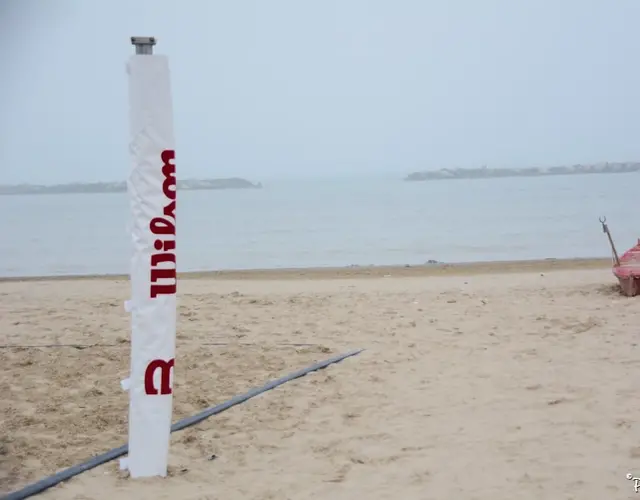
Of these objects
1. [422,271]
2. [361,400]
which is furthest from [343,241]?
[361,400]

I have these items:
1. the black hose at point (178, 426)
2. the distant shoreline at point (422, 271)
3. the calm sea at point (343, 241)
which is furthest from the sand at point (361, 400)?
the calm sea at point (343, 241)

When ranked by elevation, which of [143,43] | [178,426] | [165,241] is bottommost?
[178,426]

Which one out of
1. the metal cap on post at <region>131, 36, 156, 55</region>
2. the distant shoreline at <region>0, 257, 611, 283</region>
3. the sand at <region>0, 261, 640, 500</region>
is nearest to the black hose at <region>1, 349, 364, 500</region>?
the sand at <region>0, 261, 640, 500</region>

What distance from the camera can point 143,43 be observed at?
10.7 ft

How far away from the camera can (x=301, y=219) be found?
130ft

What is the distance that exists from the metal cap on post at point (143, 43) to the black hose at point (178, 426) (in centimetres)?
196

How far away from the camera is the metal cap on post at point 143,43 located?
3.26 m

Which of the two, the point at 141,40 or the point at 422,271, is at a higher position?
the point at 141,40

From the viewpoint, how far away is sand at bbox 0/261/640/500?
341 centimetres

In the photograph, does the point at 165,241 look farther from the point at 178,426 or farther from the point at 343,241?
the point at 343,241

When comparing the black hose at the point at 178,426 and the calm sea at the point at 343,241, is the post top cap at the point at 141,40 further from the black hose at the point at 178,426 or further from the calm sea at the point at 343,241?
the calm sea at the point at 343,241

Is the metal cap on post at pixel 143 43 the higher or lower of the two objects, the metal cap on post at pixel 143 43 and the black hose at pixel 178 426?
the higher

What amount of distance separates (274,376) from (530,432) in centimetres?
201

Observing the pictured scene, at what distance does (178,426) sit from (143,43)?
2.11m
